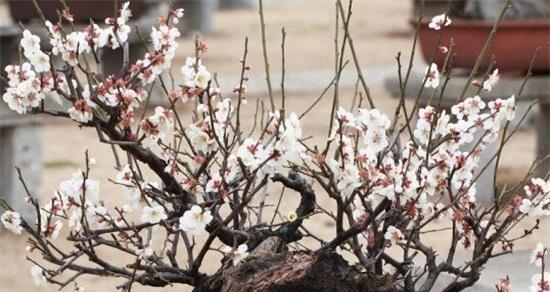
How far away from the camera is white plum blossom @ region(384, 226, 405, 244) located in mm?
2881

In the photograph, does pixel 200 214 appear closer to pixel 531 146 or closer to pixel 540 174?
pixel 540 174

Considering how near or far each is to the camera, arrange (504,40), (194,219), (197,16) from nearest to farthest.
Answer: (194,219), (504,40), (197,16)

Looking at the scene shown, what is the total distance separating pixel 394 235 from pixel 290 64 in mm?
9404

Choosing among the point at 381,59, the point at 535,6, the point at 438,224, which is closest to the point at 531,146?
the point at 535,6

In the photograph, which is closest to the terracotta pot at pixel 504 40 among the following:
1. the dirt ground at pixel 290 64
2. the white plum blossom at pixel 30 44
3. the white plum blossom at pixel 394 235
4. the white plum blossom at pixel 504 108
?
the dirt ground at pixel 290 64

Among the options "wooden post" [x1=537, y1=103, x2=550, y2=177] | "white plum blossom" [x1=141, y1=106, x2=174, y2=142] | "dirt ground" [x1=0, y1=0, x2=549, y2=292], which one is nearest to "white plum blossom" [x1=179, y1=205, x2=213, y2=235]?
"white plum blossom" [x1=141, y1=106, x2=174, y2=142]

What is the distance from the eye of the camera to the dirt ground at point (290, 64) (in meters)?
5.77

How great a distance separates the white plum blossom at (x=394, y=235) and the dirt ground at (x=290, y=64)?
80.8 inches

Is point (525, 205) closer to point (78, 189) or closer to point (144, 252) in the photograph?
point (144, 252)

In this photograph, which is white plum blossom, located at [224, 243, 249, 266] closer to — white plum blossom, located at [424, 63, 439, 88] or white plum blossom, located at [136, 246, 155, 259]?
white plum blossom, located at [136, 246, 155, 259]

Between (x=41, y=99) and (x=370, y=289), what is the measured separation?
75 cm

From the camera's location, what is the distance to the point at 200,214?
2.76m

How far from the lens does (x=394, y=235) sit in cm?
289

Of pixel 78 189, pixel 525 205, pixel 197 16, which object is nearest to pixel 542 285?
pixel 525 205
